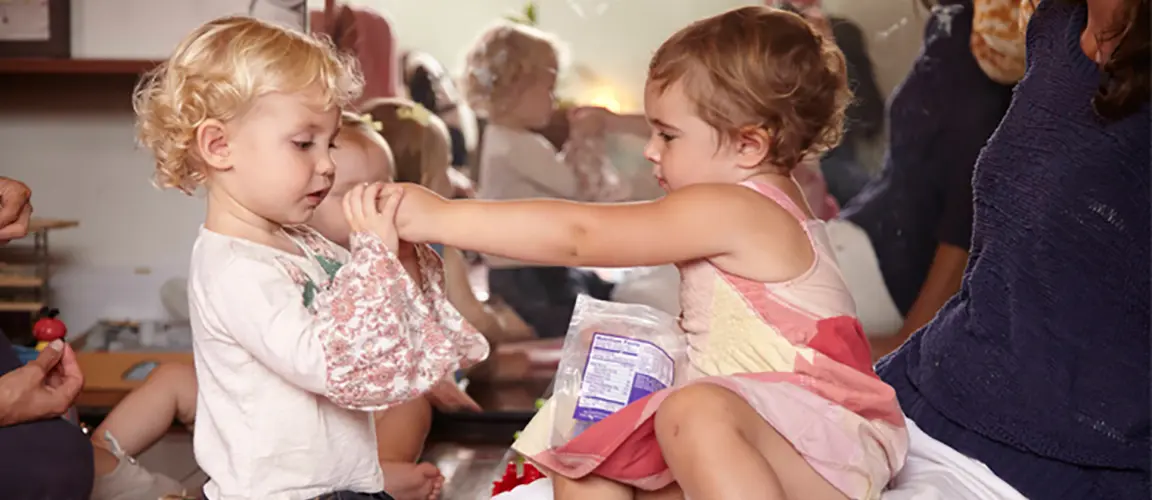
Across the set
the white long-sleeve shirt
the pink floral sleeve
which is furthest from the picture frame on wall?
the pink floral sleeve

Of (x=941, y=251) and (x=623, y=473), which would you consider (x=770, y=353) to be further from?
(x=941, y=251)

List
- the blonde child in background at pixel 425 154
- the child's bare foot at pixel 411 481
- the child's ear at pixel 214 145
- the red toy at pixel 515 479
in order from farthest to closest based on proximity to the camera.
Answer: the blonde child in background at pixel 425 154 < the child's bare foot at pixel 411 481 < the red toy at pixel 515 479 < the child's ear at pixel 214 145

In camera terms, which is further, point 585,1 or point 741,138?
point 585,1

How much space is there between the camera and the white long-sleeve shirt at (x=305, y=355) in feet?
3.89

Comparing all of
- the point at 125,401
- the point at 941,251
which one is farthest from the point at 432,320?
the point at 941,251

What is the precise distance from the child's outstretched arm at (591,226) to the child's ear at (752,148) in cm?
9

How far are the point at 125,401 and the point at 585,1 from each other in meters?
1.44

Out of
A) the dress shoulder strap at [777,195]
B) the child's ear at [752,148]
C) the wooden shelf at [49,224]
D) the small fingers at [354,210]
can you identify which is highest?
the child's ear at [752,148]

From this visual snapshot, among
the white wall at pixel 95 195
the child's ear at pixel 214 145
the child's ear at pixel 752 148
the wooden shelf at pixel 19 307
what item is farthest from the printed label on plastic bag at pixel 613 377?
the wooden shelf at pixel 19 307

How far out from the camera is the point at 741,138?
4.40 feet

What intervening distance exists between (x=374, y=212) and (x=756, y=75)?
45cm

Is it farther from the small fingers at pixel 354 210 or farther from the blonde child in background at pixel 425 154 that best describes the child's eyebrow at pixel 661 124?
the blonde child in background at pixel 425 154

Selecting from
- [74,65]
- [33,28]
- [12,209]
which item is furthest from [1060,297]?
[33,28]

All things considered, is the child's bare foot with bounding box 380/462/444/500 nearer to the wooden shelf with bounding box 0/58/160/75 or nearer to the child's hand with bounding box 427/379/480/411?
the child's hand with bounding box 427/379/480/411
